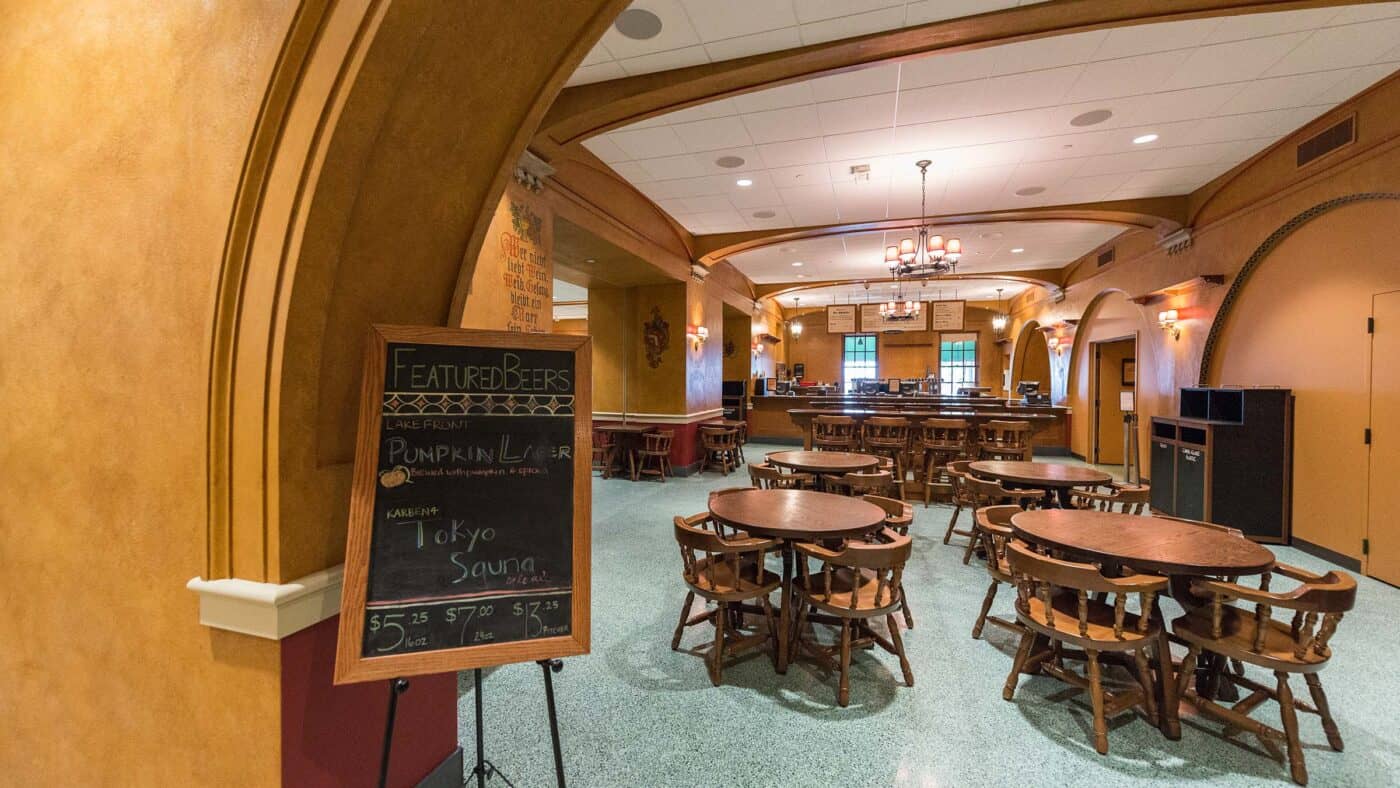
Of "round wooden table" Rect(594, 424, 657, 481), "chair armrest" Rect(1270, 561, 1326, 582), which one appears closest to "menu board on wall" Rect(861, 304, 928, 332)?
"round wooden table" Rect(594, 424, 657, 481)

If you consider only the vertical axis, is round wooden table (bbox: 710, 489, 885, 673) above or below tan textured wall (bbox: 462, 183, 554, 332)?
below

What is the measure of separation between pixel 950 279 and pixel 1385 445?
26.4 feet

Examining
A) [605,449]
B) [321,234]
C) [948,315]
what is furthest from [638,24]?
[948,315]

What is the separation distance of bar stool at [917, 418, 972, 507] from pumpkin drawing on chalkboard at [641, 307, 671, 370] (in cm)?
396

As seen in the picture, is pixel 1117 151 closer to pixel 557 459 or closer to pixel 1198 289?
pixel 1198 289

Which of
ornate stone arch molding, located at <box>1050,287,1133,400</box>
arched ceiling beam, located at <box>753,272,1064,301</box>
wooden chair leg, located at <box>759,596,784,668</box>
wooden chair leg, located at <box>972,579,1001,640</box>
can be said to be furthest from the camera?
arched ceiling beam, located at <box>753,272,1064,301</box>

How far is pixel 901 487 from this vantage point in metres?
6.21

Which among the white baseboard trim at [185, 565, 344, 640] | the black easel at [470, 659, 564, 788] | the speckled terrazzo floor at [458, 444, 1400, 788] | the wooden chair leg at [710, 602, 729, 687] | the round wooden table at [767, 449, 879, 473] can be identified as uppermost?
A: the white baseboard trim at [185, 565, 344, 640]

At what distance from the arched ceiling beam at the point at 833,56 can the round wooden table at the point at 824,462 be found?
2.87 metres

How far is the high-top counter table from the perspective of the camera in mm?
6720

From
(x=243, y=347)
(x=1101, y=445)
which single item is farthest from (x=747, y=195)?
(x=1101, y=445)

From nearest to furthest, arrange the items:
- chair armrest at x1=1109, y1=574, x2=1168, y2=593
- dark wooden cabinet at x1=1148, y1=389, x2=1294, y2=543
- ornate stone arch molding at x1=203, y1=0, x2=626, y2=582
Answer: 1. ornate stone arch molding at x1=203, y1=0, x2=626, y2=582
2. chair armrest at x1=1109, y1=574, x2=1168, y2=593
3. dark wooden cabinet at x1=1148, y1=389, x2=1294, y2=543

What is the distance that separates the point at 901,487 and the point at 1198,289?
13.6 ft

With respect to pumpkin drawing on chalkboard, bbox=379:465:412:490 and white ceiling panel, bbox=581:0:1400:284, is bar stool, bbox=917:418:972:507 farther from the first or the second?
pumpkin drawing on chalkboard, bbox=379:465:412:490
